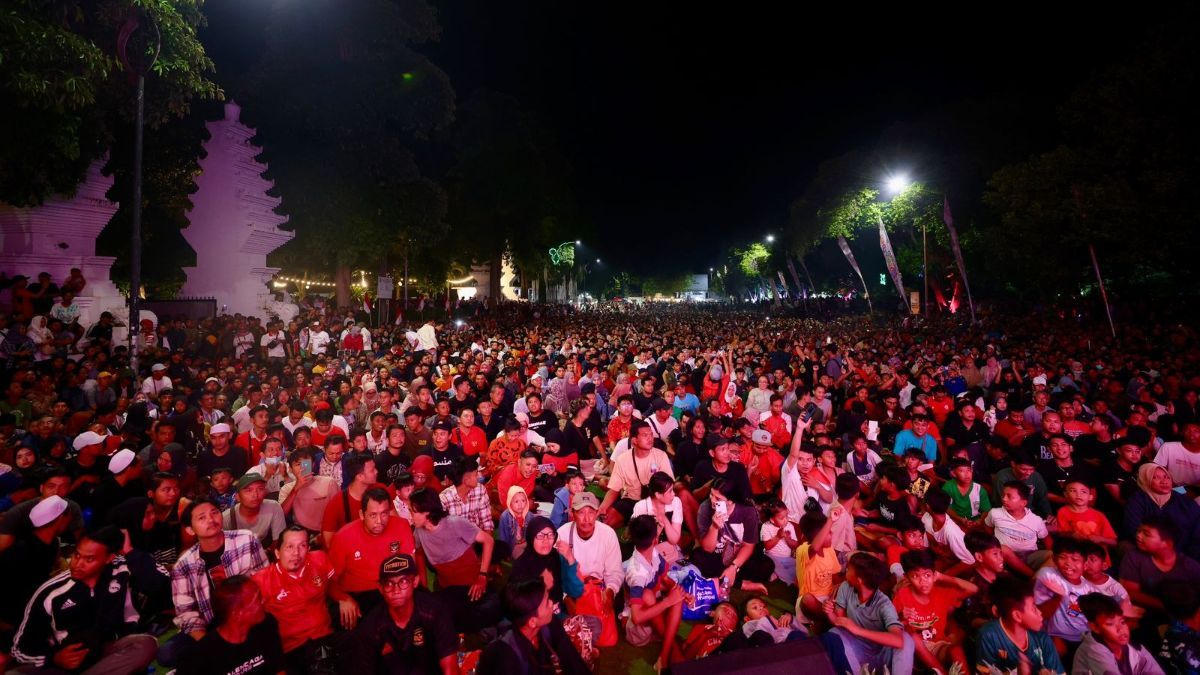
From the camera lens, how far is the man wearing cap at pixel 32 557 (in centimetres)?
434

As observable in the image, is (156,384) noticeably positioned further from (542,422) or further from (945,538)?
(945,538)

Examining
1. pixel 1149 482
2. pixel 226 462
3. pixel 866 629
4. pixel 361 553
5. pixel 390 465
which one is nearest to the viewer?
pixel 866 629

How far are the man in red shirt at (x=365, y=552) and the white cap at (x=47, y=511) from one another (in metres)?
2.25

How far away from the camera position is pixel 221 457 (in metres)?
6.56

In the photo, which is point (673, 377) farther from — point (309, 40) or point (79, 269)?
point (309, 40)

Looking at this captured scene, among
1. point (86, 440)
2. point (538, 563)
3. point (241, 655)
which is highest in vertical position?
point (86, 440)

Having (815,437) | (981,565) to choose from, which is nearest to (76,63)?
(815,437)

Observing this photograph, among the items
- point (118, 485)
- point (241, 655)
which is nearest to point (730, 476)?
point (241, 655)

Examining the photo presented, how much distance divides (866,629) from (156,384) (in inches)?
461

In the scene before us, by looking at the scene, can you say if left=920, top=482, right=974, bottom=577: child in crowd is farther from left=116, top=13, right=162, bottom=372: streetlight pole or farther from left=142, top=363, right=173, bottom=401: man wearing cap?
left=116, top=13, right=162, bottom=372: streetlight pole

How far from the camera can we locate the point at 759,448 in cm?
737

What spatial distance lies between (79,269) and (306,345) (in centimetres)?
535

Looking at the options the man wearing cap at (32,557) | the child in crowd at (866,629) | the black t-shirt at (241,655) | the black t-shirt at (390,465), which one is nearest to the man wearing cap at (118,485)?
the man wearing cap at (32,557)

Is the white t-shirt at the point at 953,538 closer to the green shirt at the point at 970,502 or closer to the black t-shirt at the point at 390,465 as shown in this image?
the green shirt at the point at 970,502
